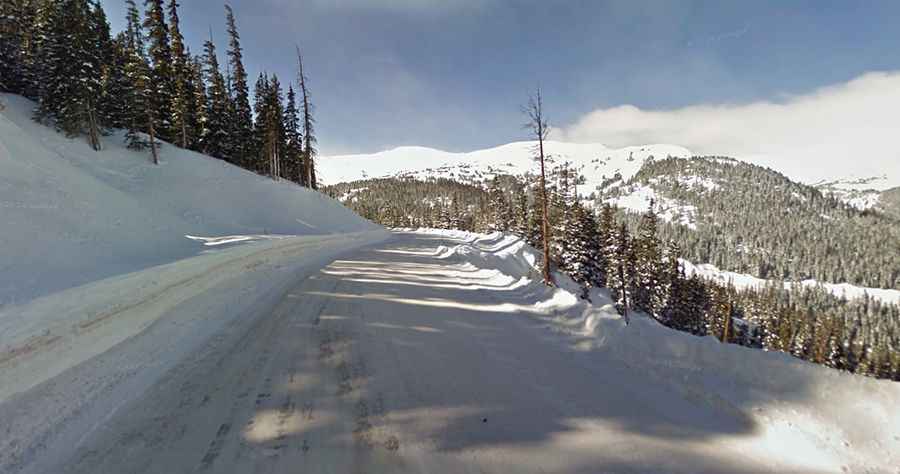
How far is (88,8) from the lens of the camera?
1160 inches

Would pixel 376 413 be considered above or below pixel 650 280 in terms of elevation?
above

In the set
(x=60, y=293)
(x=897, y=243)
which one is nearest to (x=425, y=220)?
(x=60, y=293)

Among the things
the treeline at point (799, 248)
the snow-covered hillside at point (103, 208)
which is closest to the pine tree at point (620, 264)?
the snow-covered hillside at point (103, 208)

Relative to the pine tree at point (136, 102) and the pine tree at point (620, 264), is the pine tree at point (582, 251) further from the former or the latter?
the pine tree at point (136, 102)

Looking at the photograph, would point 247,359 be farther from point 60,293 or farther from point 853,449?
point 853,449

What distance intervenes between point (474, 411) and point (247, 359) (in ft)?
10.7

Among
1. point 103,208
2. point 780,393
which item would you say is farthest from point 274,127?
point 780,393

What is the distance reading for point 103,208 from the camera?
1297 centimetres

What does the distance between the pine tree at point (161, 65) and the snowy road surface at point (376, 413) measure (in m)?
34.7

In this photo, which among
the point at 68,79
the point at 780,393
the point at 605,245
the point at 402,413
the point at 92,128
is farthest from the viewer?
the point at 605,245

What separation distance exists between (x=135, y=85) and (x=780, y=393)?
3749 cm

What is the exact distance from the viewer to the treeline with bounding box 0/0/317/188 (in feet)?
75.0

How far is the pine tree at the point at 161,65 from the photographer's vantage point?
1200 inches

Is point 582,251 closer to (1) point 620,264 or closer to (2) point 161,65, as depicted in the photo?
(1) point 620,264
